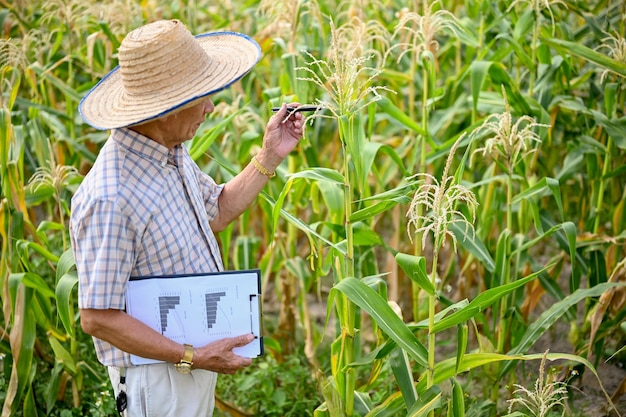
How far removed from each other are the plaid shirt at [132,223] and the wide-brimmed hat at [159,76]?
9cm

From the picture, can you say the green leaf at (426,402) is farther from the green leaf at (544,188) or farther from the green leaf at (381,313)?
the green leaf at (544,188)

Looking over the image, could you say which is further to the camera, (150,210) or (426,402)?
(426,402)

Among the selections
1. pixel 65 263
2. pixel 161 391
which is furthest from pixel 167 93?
pixel 65 263

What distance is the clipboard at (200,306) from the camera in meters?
2.39

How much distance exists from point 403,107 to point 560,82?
99cm

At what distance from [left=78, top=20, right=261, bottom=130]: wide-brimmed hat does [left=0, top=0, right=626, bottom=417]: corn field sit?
1.40 ft

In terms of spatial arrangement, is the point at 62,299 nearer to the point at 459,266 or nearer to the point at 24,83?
the point at 24,83

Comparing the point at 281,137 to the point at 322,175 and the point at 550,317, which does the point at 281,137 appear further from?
the point at 550,317

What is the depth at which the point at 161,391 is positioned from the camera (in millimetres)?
2500

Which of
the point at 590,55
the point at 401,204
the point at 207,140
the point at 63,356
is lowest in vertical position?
the point at 63,356

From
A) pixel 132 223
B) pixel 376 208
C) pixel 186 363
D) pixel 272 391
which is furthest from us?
pixel 272 391

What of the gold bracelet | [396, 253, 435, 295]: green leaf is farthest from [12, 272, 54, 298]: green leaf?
[396, 253, 435, 295]: green leaf

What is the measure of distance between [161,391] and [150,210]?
0.59m

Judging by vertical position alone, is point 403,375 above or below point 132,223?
below
